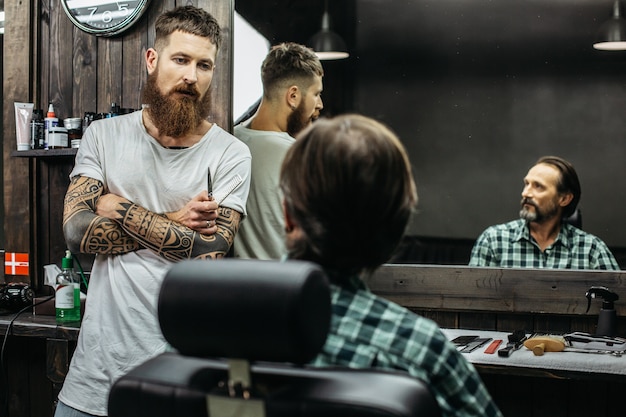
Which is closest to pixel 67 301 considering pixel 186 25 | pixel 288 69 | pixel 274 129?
pixel 274 129

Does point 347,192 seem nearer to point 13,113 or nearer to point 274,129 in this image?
point 274,129

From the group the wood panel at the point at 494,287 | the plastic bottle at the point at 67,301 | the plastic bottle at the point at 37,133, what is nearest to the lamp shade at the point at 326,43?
the wood panel at the point at 494,287

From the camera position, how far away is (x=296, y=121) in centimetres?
331

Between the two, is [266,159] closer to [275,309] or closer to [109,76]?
[109,76]

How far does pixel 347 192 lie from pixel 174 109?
5.71 ft

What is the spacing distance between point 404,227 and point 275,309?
346mm

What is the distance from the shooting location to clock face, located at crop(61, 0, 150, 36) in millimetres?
3412

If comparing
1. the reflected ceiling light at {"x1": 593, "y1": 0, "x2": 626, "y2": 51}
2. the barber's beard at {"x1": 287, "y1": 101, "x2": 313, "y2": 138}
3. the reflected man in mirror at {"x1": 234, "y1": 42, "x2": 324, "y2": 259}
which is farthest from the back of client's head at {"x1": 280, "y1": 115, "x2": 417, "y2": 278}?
the reflected ceiling light at {"x1": 593, "y1": 0, "x2": 626, "y2": 51}

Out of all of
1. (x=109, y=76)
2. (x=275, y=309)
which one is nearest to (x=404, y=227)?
(x=275, y=309)

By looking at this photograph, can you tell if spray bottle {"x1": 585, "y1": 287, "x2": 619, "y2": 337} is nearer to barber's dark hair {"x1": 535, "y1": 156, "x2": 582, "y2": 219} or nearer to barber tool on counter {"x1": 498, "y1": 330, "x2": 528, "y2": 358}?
barber tool on counter {"x1": 498, "y1": 330, "x2": 528, "y2": 358}

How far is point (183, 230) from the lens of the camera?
2615 millimetres

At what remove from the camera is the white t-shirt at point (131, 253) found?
2.61 meters

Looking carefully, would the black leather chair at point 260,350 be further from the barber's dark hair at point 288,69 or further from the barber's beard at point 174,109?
the barber's dark hair at point 288,69

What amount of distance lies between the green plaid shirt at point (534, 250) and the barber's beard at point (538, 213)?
3 centimetres
